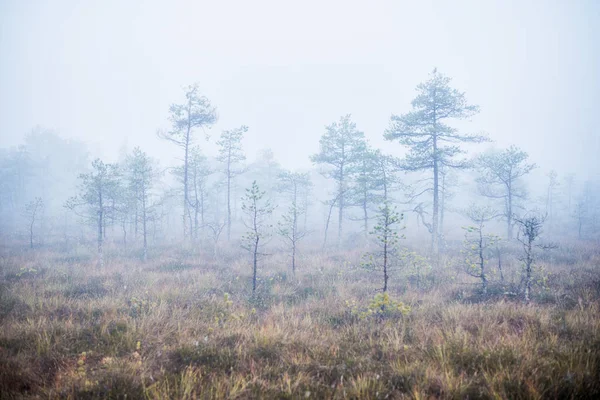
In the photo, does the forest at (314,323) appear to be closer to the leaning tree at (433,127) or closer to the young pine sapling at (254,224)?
the leaning tree at (433,127)

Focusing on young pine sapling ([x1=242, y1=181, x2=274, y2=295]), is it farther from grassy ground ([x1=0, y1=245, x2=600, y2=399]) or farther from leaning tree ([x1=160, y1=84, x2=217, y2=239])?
leaning tree ([x1=160, y1=84, x2=217, y2=239])

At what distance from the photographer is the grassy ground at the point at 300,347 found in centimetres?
328

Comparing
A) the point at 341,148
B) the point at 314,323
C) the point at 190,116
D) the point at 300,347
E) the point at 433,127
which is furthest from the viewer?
the point at 341,148

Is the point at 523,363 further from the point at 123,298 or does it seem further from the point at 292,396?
the point at 123,298

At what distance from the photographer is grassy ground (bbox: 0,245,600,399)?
3.28m

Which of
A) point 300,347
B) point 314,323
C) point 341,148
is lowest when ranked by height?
point 314,323

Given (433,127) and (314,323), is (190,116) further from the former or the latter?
(314,323)

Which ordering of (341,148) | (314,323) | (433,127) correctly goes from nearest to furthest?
(314,323)
(433,127)
(341,148)

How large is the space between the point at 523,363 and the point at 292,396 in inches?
125

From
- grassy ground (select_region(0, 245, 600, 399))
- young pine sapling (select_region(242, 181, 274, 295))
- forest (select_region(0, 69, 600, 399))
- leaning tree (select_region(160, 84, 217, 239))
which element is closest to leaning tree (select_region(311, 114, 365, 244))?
forest (select_region(0, 69, 600, 399))

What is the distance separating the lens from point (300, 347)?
15.3 ft

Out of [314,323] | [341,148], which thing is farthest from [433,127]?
[314,323]

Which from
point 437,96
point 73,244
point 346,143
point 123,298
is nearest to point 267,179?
point 346,143

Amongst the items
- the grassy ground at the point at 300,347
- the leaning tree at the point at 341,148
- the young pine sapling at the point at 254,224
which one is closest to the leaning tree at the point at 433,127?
the leaning tree at the point at 341,148
